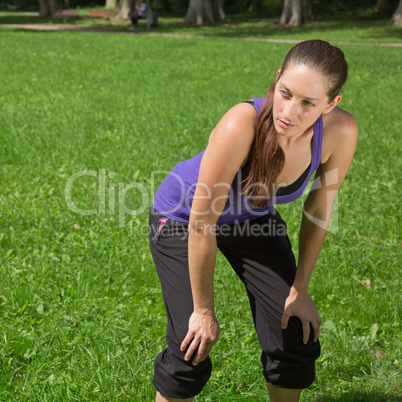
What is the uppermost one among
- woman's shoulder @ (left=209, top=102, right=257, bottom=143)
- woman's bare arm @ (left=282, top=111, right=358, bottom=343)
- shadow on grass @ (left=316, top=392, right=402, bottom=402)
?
woman's shoulder @ (left=209, top=102, right=257, bottom=143)

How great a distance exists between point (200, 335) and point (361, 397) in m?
1.24

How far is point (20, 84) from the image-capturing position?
10734 mm

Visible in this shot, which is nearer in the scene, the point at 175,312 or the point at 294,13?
the point at 175,312

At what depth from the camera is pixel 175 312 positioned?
7.68ft

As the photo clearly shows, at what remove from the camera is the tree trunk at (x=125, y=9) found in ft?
103

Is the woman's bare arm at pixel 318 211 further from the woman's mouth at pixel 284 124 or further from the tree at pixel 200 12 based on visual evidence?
the tree at pixel 200 12

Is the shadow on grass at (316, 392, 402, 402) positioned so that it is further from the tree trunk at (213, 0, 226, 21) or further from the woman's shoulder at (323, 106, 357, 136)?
the tree trunk at (213, 0, 226, 21)

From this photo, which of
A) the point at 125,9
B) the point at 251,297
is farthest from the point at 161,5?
the point at 251,297

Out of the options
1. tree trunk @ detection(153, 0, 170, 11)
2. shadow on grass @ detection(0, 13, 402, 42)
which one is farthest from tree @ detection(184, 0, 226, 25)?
tree trunk @ detection(153, 0, 170, 11)

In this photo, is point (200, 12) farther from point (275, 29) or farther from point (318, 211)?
point (318, 211)

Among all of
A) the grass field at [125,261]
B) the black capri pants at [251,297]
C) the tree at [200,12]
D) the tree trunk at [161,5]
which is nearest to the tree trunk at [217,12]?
the tree at [200,12]

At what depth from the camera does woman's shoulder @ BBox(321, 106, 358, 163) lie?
2430 mm

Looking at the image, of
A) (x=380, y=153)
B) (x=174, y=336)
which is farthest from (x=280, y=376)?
(x=380, y=153)

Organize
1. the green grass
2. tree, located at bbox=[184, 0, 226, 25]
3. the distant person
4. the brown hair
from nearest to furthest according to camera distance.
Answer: the brown hair, the green grass, the distant person, tree, located at bbox=[184, 0, 226, 25]
